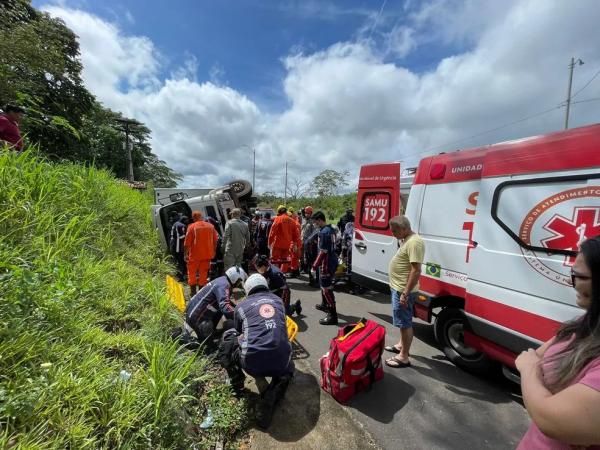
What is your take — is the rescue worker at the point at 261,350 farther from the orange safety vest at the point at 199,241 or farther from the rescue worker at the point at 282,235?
the rescue worker at the point at 282,235

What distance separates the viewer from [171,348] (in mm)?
2586

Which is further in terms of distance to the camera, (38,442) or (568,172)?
(568,172)

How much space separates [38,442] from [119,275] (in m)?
2.84

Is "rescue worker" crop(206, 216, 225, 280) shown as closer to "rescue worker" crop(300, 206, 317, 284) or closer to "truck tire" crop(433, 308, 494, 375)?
"rescue worker" crop(300, 206, 317, 284)

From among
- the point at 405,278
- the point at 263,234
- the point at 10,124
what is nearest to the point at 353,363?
the point at 405,278

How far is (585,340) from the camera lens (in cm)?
94

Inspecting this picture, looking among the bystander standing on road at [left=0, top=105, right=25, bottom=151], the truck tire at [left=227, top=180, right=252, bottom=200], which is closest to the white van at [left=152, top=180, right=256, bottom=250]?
the truck tire at [left=227, top=180, right=252, bottom=200]

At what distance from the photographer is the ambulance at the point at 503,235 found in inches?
91.0

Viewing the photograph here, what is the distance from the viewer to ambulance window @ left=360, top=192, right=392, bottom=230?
16.3 ft

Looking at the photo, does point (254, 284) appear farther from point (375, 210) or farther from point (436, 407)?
point (375, 210)

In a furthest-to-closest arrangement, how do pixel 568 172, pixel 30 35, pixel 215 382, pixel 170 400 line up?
pixel 30 35 → pixel 215 382 → pixel 568 172 → pixel 170 400

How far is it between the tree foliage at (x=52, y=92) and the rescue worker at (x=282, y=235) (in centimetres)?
370

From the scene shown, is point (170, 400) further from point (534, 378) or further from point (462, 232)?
point (462, 232)

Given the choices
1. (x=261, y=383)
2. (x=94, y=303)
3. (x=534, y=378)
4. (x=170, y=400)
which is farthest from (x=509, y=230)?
(x=94, y=303)
